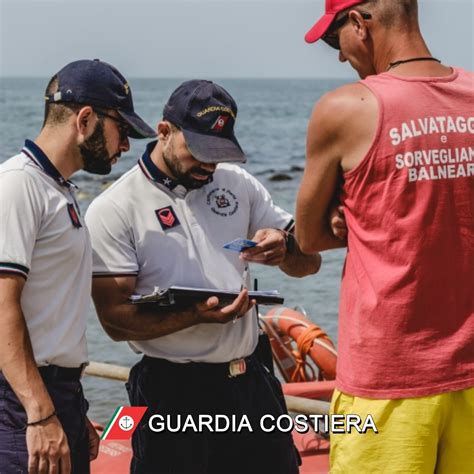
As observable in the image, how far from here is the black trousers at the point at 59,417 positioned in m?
3.09

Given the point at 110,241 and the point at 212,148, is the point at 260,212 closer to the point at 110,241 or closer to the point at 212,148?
the point at 212,148

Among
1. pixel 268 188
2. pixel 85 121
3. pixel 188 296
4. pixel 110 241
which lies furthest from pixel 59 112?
pixel 268 188

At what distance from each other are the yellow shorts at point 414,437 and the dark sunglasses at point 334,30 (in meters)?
1.00

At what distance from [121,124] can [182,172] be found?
453mm

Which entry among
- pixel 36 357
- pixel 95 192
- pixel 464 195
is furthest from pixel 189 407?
pixel 95 192

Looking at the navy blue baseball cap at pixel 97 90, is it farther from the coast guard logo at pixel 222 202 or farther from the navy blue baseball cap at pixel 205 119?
the coast guard logo at pixel 222 202

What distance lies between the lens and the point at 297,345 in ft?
20.7

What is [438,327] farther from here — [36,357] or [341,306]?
[36,357]

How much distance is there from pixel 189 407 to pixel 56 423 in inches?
31.4

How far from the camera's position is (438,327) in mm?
2844

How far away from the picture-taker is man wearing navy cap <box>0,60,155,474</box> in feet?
9.94

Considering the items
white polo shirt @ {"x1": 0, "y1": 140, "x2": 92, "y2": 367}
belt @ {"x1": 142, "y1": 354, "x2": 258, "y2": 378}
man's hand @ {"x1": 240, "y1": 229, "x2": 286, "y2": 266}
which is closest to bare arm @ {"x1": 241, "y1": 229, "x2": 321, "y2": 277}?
man's hand @ {"x1": 240, "y1": 229, "x2": 286, "y2": 266}

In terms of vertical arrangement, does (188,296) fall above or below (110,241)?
below

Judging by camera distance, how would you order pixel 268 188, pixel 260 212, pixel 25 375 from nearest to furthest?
1. pixel 25 375
2. pixel 260 212
3. pixel 268 188
